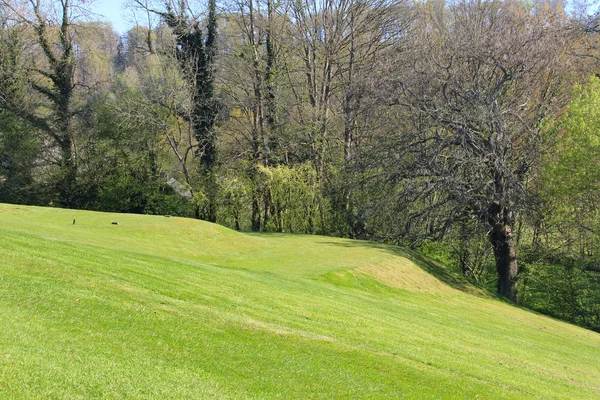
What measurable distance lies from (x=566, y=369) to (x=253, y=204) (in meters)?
27.8

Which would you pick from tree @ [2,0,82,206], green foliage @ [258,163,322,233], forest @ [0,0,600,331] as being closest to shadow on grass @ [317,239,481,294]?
forest @ [0,0,600,331]

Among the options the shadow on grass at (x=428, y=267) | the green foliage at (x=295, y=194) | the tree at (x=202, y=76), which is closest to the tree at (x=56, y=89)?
the tree at (x=202, y=76)

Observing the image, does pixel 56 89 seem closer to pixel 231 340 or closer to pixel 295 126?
pixel 295 126

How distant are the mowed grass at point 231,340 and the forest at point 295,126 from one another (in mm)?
11087

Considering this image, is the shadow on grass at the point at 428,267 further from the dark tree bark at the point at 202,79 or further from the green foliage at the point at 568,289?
the dark tree bark at the point at 202,79

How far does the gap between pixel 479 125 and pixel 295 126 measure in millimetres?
16315

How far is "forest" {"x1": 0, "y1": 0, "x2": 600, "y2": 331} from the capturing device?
26.7 metres

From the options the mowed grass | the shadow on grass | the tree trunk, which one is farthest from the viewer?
the tree trunk

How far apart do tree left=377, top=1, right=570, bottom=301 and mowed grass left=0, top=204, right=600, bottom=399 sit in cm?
894

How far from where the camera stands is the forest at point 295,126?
87.6ft

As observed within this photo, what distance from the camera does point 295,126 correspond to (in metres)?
38.4

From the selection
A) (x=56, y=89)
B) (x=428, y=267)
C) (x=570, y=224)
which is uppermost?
(x=56, y=89)

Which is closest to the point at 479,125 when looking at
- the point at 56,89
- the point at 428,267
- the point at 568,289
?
the point at 428,267

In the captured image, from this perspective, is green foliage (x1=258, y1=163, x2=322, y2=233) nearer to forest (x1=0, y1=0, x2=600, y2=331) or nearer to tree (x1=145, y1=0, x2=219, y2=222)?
forest (x1=0, y1=0, x2=600, y2=331)
